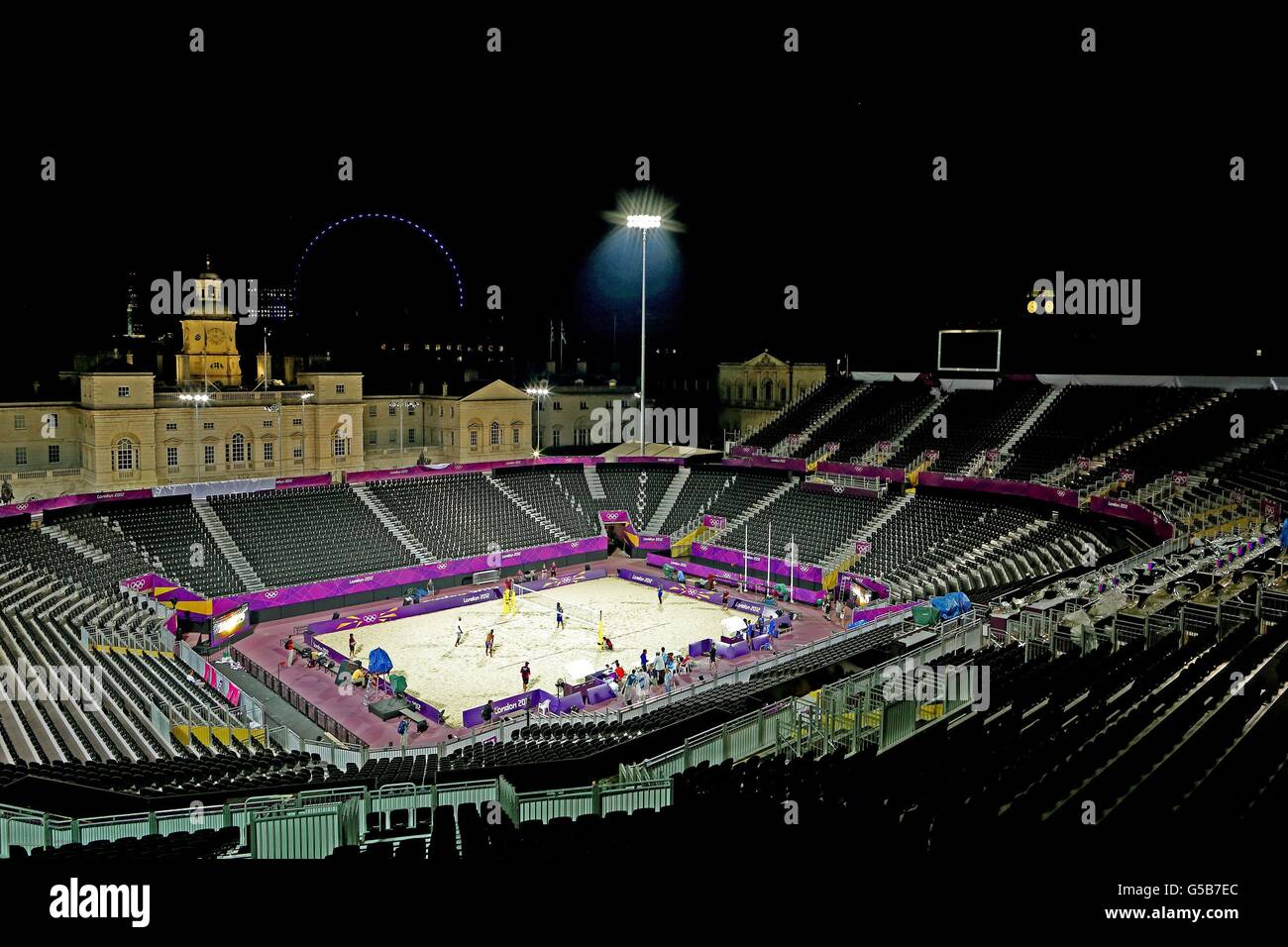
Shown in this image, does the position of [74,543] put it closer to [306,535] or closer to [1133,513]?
[306,535]

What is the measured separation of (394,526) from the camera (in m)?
47.5

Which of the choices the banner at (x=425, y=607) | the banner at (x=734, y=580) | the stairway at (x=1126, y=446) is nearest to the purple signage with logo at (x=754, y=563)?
the banner at (x=734, y=580)

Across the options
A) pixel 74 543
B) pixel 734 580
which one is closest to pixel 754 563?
pixel 734 580

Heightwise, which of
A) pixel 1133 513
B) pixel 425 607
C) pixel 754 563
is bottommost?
pixel 425 607

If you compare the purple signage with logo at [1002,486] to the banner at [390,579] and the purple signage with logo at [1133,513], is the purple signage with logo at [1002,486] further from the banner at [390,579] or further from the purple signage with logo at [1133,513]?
the banner at [390,579]

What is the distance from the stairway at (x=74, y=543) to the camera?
36.5m

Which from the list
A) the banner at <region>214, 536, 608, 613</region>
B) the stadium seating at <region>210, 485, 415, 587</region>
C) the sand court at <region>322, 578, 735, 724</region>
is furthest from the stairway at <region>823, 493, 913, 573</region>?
the stadium seating at <region>210, 485, 415, 587</region>

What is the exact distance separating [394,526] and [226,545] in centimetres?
853

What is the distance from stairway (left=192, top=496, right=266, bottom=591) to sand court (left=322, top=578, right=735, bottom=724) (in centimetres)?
554

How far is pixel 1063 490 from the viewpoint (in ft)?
134

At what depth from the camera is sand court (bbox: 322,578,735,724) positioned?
31.3 metres
